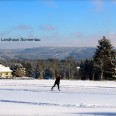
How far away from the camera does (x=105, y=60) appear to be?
63938 mm

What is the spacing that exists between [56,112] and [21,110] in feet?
5.06

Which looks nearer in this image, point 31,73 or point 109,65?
point 109,65

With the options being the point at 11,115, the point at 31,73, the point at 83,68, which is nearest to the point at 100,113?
the point at 11,115

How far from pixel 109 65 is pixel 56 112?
48.2 m

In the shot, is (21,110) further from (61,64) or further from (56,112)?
(61,64)

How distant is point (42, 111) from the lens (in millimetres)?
15133

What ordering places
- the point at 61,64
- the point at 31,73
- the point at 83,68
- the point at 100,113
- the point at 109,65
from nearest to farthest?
1. the point at 100,113
2. the point at 109,65
3. the point at 83,68
4. the point at 31,73
5. the point at 61,64

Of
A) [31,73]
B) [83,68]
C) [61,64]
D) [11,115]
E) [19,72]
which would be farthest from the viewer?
[61,64]

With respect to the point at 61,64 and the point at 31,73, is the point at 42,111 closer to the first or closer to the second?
the point at 31,73

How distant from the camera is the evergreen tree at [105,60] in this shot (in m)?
62.2

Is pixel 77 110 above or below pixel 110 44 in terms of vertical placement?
below

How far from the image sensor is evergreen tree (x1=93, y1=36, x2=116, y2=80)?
62.2 metres

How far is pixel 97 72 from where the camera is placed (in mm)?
65375

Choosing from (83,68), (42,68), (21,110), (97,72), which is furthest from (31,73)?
(21,110)
